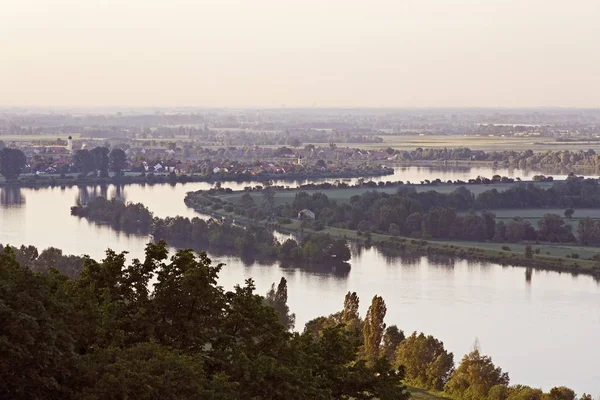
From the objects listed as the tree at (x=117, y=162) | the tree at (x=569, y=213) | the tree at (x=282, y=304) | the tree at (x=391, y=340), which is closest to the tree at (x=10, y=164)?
the tree at (x=117, y=162)

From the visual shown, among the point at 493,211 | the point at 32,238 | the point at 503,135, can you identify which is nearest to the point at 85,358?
the point at 32,238

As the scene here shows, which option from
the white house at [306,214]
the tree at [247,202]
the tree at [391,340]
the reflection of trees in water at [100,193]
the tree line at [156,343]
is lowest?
the reflection of trees in water at [100,193]

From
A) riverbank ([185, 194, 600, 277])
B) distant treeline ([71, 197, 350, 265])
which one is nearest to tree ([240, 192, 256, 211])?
distant treeline ([71, 197, 350, 265])

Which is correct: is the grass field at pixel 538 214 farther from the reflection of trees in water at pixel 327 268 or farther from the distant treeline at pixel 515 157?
the distant treeline at pixel 515 157

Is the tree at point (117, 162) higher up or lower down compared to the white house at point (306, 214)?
higher up

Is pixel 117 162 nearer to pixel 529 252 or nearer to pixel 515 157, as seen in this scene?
pixel 515 157

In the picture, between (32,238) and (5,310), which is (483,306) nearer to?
(32,238)

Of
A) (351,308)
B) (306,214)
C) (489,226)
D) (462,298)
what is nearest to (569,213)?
(489,226)
